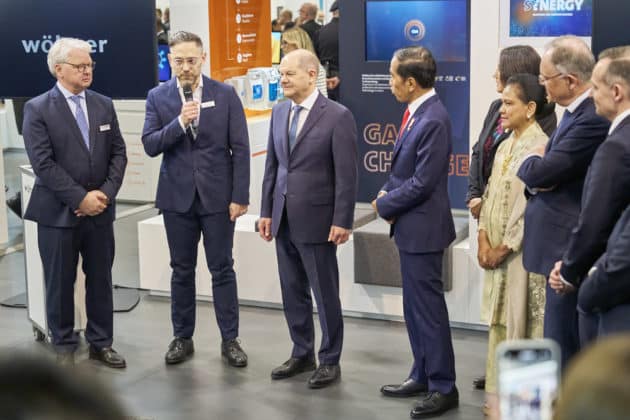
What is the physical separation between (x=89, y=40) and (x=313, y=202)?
2.20m

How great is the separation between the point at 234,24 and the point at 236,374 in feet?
10.5

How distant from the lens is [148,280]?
6.43 meters

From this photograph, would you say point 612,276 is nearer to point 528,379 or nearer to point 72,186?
point 528,379

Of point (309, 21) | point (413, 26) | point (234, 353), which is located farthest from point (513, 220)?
point (309, 21)

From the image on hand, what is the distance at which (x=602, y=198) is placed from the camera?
319 cm

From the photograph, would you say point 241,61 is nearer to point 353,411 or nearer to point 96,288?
point 96,288

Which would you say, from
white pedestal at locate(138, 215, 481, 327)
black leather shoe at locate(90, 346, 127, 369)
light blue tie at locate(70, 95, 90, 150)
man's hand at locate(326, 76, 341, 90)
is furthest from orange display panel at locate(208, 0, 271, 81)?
black leather shoe at locate(90, 346, 127, 369)

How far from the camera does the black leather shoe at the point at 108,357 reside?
16.6 feet

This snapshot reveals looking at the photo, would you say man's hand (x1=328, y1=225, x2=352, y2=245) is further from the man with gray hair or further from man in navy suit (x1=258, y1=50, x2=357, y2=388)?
the man with gray hair

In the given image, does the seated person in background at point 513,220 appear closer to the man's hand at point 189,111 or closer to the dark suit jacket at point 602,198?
the dark suit jacket at point 602,198

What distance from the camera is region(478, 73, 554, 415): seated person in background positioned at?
3.89 m

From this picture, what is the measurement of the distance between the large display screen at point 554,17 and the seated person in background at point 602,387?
4.50m

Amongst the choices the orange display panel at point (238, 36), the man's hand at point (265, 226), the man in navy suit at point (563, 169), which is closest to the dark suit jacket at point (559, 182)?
the man in navy suit at point (563, 169)

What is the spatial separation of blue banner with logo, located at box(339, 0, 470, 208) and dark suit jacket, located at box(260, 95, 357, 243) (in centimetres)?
201
